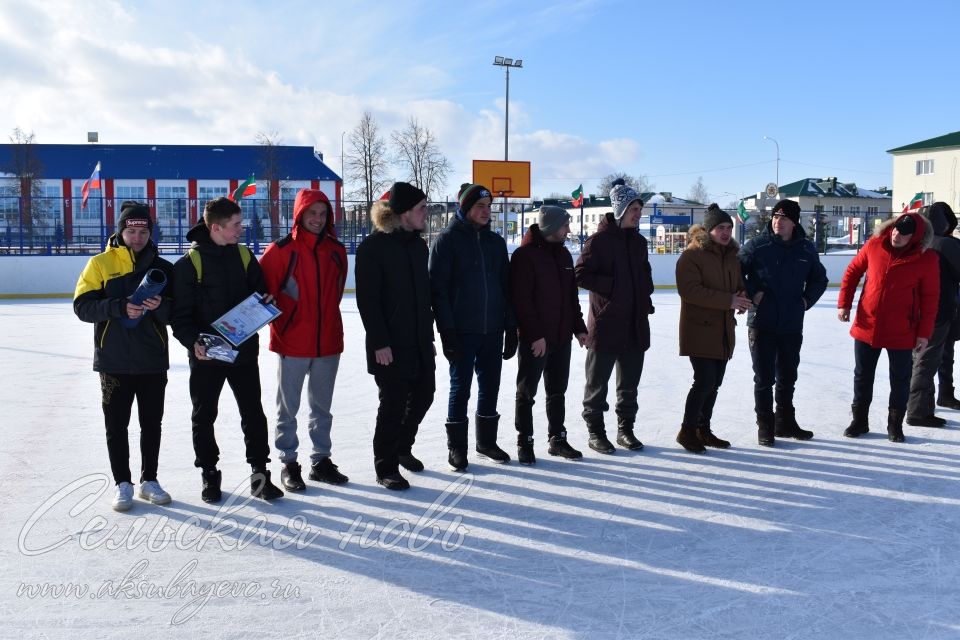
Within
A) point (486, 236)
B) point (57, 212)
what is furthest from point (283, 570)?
point (57, 212)

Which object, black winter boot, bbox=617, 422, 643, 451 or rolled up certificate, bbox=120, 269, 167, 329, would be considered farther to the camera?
black winter boot, bbox=617, 422, 643, 451

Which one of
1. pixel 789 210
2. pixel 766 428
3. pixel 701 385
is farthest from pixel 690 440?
pixel 789 210

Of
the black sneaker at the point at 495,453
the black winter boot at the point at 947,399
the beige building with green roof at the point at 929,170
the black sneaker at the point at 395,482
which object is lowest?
the black sneaker at the point at 395,482

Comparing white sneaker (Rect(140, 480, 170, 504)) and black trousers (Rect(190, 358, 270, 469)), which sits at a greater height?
black trousers (Rect(190, 358, 270, 469))

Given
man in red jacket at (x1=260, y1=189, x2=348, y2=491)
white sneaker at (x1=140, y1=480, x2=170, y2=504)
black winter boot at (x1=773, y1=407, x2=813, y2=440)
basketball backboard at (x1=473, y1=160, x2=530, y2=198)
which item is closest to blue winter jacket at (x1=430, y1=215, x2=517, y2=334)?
man in red jacket at (x1=260, y1=189, x2=348, y2=491)

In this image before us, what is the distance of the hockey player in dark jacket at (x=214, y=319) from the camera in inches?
142

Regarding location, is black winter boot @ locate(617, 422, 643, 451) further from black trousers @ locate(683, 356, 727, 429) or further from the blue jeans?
the blue jeans

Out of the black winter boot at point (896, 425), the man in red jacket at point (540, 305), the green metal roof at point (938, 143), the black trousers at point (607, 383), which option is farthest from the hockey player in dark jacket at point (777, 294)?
the green metal roof at point (938, 143)

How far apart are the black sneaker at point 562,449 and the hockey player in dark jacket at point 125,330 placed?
2.09m

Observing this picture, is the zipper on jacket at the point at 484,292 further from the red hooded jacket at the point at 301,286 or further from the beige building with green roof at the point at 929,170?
the beige building with green roof at the point at 929,170

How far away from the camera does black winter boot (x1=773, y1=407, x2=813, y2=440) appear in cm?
503

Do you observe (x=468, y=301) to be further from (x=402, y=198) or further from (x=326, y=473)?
(x=326, y=473)

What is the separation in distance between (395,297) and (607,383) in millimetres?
1496

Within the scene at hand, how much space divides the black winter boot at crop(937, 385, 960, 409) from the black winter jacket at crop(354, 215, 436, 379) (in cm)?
423
